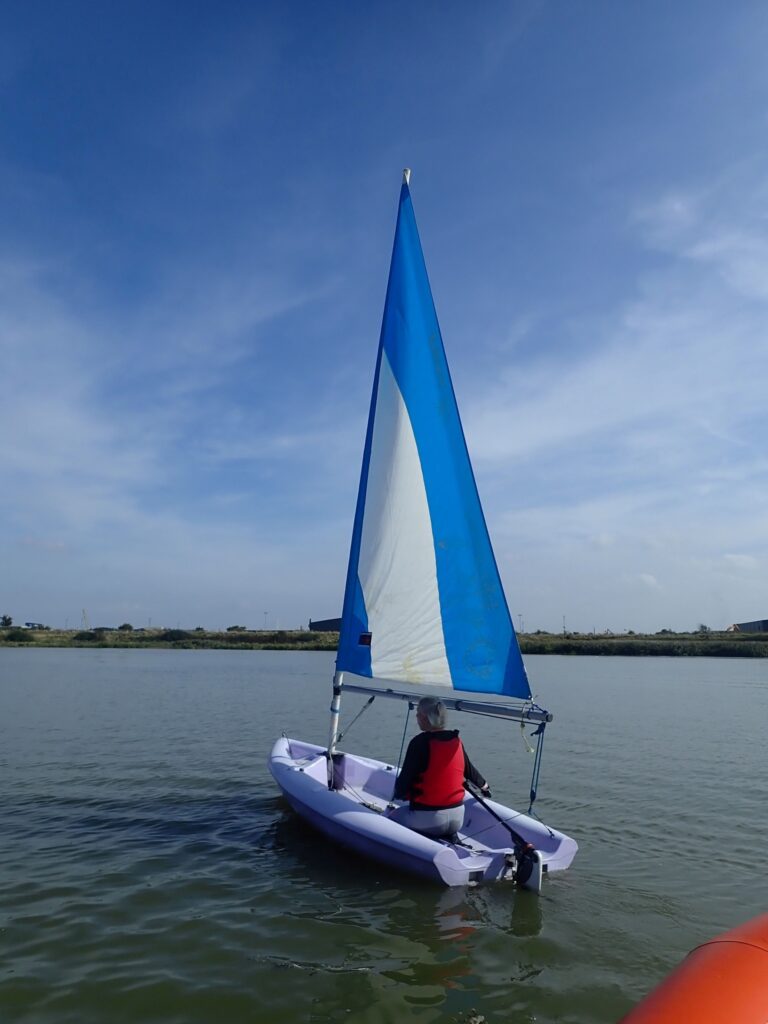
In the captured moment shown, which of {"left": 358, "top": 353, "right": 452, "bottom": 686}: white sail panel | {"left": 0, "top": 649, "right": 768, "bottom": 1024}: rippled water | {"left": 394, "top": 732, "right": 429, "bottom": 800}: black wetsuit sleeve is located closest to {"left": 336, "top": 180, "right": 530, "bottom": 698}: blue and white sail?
{"left": 358, "top": 353, "right": 452, "bottom": 686}: white sail panel

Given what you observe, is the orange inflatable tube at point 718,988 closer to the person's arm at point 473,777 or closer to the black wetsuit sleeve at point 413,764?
the black wetsuit sleeve at point 413,764

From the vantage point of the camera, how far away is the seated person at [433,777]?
25.2ft

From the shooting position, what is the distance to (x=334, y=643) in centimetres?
7238

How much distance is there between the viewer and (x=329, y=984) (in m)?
5.56

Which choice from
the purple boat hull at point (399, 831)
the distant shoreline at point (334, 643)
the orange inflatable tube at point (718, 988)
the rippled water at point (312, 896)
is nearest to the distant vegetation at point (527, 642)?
the distant shoreline at point (334, 643)

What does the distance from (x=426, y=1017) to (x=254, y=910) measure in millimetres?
2503

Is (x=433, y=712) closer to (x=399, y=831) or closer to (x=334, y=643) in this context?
(x=399, y=831)

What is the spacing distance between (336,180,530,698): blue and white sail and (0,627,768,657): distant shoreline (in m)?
56.6

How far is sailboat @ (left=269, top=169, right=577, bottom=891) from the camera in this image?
873cm

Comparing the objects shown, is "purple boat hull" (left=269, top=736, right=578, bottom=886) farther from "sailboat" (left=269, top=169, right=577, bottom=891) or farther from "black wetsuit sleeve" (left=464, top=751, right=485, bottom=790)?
"black wetsuit sleeve" (left=464, top=751, right=485, bottom=790)

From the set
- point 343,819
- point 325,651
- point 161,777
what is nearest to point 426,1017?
point 343,819

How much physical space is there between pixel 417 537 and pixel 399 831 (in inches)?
131

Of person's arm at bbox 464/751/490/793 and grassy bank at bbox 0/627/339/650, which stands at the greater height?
grassy bank at bbox 0/627/339/650

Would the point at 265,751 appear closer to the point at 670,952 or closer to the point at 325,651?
the point at 670,952
